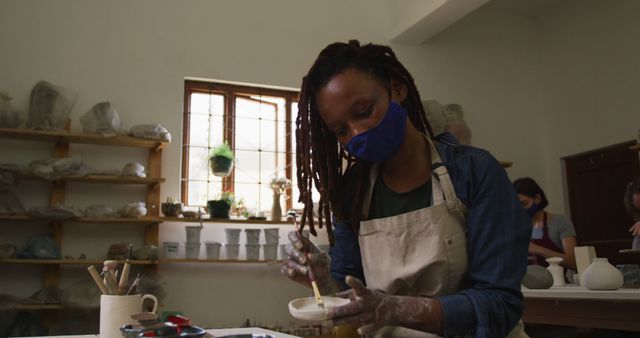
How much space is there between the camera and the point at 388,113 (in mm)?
1249

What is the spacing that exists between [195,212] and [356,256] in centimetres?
324

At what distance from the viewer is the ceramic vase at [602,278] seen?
8.02 ft

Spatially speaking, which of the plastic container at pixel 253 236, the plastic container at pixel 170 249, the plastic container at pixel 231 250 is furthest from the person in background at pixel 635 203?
the plastic container at pixel 170 249

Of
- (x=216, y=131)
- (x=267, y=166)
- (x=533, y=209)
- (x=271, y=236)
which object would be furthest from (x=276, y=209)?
(x=533, y=209)

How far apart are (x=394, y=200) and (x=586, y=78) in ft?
16.9

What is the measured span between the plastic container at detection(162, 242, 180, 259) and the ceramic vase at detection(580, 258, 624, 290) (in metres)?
2.94

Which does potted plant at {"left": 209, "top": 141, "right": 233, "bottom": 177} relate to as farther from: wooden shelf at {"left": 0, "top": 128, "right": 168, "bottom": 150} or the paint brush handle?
the paint brush handle

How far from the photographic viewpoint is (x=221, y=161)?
15.0 ft

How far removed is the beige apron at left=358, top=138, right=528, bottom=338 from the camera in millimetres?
1198

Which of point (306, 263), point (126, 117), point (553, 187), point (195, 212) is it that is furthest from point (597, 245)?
point (306, 263)

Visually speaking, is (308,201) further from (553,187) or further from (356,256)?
(553,187)

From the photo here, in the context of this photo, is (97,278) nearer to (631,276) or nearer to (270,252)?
(631,276)

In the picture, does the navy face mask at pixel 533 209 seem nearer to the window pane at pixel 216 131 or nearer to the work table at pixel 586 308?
the work table at pixel 586 308

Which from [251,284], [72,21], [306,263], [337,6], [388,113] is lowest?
[251,284]
